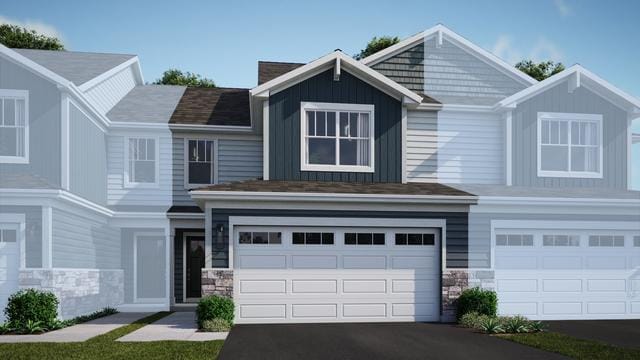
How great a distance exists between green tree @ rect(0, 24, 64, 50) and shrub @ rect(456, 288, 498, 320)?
28922 mm

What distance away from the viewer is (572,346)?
37.3ft

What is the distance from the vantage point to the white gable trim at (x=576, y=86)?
716 inches

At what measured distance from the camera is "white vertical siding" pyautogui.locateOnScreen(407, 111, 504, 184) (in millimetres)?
18141

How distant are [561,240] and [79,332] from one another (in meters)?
12.9

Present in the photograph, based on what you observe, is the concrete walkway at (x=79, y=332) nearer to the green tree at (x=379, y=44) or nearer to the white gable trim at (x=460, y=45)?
the white gable trim at (x=460, y=45)

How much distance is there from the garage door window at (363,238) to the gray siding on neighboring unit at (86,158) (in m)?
7.48

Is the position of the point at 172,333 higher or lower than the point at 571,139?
lower

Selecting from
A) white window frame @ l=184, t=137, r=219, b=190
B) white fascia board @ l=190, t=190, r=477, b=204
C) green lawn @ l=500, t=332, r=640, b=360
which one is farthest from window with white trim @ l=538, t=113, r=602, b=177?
white window frame @ l=184, t=137, r=219, b=190

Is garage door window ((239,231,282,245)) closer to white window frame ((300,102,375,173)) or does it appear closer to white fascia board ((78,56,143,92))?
white window frame ((300,102,375,173))

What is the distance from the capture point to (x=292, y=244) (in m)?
14.9

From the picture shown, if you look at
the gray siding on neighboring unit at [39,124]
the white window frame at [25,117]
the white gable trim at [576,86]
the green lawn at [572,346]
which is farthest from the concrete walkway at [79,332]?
the white gable trim at [576,86]

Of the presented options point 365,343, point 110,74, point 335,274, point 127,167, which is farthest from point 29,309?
point 110,74

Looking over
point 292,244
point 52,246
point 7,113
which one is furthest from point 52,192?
point 292,244

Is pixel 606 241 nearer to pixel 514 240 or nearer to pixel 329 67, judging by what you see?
pixel 514 240
